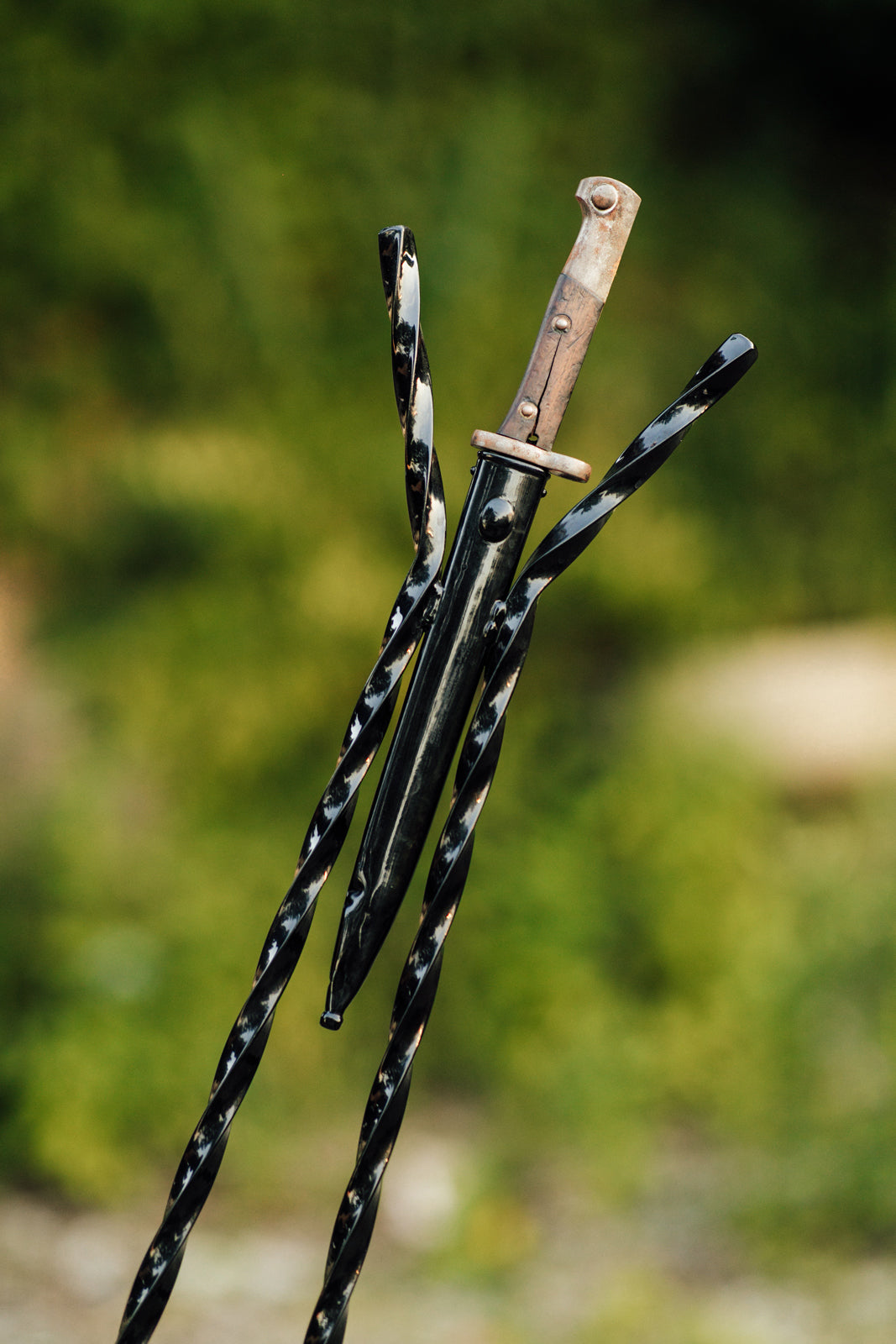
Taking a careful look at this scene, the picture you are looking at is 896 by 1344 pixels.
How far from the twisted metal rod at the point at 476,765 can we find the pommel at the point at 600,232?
33 mm

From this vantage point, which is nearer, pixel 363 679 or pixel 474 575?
pixel 474 575

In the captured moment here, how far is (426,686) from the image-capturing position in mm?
258

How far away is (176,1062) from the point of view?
3.60 feet

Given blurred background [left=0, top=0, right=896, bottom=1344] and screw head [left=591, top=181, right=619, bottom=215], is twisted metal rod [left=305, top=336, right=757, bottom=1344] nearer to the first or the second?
screw head [left=591, top=181, right=619, bottom=215]

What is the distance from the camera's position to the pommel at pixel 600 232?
245mm

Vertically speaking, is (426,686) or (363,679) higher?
(363,679)

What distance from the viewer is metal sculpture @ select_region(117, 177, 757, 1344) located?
244mm

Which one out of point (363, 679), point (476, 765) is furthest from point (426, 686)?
point (363, 679)

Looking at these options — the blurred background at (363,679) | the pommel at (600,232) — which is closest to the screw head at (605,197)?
the pommel at (600,232)

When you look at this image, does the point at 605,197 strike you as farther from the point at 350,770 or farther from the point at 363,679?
the point at 363,679

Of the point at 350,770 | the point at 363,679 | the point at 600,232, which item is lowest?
the point at 350,770

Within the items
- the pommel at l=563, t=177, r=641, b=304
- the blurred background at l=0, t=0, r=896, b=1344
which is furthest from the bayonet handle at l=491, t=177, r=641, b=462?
the blurred background at l=0, t=0, r=896, b=1344

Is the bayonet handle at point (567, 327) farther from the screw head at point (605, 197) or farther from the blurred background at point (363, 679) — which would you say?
the blurred background at point (363, 679)

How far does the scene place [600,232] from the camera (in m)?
0.25
